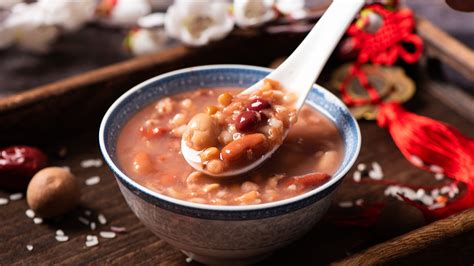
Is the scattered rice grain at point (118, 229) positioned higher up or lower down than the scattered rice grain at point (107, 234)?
lower down

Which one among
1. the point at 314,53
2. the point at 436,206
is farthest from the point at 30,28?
the point at 436,206

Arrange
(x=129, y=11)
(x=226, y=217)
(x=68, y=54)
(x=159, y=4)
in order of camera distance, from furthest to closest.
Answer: (x=159, y=4) → (x=68, y=54) → (x=129, y=11) → (x=226, y=217)

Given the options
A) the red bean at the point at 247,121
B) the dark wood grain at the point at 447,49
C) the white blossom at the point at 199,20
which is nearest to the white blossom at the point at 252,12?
the white blossom at the point at 199,20

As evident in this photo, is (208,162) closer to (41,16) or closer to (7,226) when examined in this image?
(7,226)

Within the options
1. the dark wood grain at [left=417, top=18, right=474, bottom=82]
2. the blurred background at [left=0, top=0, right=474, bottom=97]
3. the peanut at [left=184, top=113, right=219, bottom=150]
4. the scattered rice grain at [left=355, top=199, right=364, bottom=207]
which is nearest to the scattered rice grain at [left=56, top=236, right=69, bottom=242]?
the peanut at [left=184, top=113, right=219, bottom=150]

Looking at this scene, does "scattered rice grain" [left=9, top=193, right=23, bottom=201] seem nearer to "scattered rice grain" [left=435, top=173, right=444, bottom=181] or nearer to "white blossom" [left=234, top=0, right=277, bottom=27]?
"white blossom" [left=234, top=0, right=277, bottom=27]

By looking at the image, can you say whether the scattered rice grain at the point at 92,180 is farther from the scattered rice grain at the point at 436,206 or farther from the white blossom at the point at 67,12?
the scattered rice grain at the point at 436,206

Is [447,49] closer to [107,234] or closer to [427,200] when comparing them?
[427,200]
